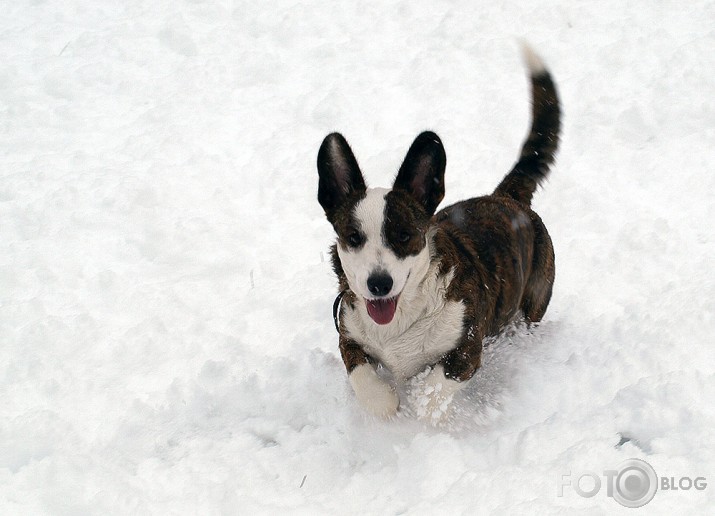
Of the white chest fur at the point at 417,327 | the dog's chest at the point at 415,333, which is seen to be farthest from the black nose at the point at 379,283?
the dog's chest at the point at 415,333

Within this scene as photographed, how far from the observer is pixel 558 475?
3.25 meters

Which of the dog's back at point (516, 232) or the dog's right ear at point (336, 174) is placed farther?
the dog's back at point (516, 232)

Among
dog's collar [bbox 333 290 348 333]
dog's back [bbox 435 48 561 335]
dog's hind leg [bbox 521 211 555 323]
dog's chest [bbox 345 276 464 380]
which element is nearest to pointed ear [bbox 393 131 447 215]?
dog's back [bbox 435 48 561 335]

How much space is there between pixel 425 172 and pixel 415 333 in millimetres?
891

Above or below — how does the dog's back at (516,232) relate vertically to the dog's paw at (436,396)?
above

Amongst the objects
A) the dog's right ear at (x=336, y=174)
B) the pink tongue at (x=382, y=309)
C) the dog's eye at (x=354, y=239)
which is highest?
the dog's right ear at (x=336, y=174)

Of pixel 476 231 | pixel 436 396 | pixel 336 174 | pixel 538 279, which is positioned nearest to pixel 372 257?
Answer: pixel 336 174

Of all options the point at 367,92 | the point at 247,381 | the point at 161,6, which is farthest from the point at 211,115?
the point at 247,381

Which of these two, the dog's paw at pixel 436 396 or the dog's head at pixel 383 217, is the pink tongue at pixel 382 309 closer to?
the dog's head at pixel 383 217

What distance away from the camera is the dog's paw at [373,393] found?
13.3ft

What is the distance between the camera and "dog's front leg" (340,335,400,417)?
405 centimetres

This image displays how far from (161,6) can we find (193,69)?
1442 millimetres

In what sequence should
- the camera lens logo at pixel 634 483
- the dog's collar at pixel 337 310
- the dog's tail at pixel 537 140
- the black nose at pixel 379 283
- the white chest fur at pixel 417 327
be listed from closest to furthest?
the camera lens logo at pixel 634 483, the black nose at pixel 379 283, the white chest fur at pixel 417 327, the dog's collar at pixel 337 310, the dog's tail at pixel 537 140

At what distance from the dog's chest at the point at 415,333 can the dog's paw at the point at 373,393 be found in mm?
141
